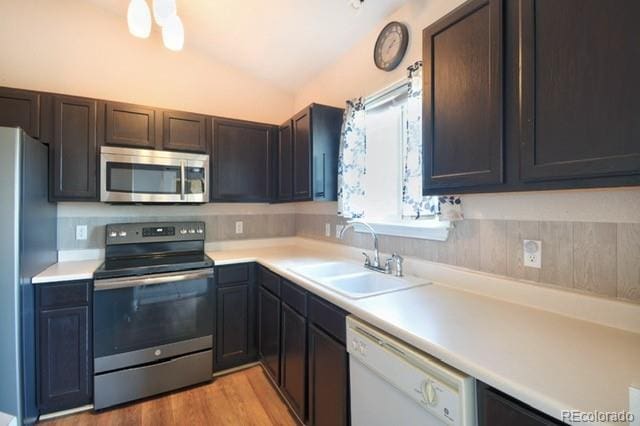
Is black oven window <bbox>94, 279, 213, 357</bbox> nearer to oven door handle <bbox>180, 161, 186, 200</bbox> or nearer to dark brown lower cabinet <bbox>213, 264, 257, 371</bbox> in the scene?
dark brown lower cabinet <bbox>213, 264, 257, 371</bbox>

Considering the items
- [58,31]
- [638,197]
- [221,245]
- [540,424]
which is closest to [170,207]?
[221,245]

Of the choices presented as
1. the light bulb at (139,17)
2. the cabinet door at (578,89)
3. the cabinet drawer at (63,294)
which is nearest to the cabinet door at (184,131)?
the light bulb at (139,17)

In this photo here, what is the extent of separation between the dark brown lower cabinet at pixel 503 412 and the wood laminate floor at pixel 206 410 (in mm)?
1433

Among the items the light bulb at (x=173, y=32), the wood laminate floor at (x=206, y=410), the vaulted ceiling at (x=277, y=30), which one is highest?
the vaulted ceiling at (x=277, y=30)

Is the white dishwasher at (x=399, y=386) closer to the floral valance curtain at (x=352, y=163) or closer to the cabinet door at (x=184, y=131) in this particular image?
the floral valance curtain at (x=352, y=163)

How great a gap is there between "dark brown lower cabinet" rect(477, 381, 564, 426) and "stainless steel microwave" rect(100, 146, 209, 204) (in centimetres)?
228

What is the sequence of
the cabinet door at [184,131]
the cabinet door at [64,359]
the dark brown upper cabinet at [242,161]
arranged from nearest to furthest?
the cabinet door at [64,359] → the cabinet door at [184,131] → the dark brown upper cabinet at [242,161]

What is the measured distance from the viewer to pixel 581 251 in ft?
3.48

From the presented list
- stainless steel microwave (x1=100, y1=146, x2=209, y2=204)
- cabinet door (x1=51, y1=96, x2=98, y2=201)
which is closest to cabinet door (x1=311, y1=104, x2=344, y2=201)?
stainless steel microwave (x1=100, y1=146, x2=209, y2=204)

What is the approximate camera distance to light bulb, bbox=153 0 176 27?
1808mm

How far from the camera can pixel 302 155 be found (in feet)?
7.82

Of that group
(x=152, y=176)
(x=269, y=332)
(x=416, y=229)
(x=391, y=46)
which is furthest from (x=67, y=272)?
(x=391, y=46)

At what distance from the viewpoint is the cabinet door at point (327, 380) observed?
1323mm

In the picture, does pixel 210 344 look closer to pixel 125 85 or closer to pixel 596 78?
pixel 125 85
